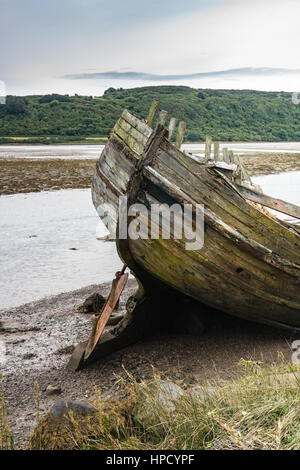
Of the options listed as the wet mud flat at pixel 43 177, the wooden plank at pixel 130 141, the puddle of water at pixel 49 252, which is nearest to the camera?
the wooden plank at pixel 130 141

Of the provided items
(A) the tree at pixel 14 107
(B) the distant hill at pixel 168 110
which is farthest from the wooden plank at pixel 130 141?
(A) the tree at pixel 14 107

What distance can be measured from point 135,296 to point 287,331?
202 centimetres

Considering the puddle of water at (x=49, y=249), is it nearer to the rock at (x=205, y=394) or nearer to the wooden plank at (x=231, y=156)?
the wooden plank at (x=231, y=156)

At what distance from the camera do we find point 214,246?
5.03 m

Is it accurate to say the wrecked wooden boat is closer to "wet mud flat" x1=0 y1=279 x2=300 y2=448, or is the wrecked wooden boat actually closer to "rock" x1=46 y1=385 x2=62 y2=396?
"wet mud flat" x1=0 y1=279 x2=300 y2=448

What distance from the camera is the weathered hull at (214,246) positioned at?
16.5ft

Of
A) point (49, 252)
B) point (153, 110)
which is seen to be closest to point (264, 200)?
point (153, 110)

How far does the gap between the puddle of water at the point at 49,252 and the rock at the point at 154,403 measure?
4348mm

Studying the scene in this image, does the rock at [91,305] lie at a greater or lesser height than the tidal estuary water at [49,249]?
greater

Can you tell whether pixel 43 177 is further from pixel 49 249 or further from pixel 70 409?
pixel 70 409

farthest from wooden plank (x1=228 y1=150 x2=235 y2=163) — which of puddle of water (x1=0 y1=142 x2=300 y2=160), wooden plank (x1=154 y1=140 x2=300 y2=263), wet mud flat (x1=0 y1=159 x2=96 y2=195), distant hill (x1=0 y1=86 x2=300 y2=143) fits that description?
distant hill (x1=0 y1=86 x2=300 y2=143)

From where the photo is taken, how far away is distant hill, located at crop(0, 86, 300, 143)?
83812 millimetres

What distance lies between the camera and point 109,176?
680 centimetres

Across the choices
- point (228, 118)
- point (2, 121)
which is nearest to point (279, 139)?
point (228, 118)
